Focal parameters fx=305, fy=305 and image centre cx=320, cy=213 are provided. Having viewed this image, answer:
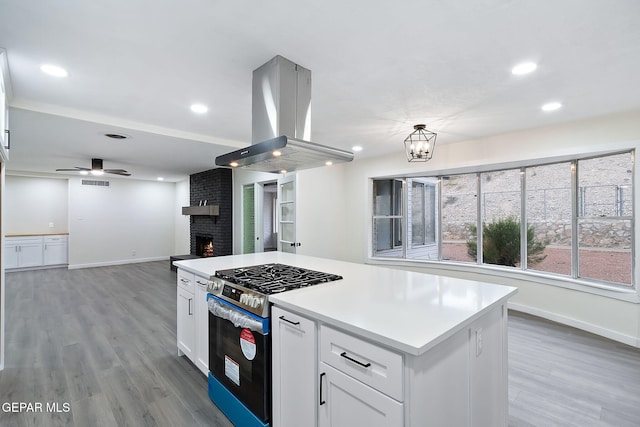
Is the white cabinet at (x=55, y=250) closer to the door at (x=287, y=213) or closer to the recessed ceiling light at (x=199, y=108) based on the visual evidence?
the door at (x=287, y=213)

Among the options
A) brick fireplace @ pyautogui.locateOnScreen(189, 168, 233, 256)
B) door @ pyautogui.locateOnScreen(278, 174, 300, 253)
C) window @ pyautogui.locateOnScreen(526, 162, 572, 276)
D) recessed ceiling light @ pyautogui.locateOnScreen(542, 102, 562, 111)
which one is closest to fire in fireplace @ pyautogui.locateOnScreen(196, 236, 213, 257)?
brick fireplace @ pyautogui.locateOnScreen(189, 168, 233, 256)

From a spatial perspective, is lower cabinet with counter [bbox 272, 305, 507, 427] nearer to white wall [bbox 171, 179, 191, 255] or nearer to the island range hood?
the island range hood

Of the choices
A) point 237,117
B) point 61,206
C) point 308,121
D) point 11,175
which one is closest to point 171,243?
point 61,206

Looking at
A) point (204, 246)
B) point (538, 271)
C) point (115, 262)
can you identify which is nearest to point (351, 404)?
point (538, 271)

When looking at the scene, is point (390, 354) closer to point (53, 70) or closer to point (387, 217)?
point (53, 70)

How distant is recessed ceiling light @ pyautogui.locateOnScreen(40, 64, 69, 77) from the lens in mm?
2170

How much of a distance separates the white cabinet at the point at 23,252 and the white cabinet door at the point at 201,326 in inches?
288

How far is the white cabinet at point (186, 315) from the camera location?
2635 mm

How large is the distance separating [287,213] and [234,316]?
3.16m

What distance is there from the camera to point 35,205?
7473 millimetres

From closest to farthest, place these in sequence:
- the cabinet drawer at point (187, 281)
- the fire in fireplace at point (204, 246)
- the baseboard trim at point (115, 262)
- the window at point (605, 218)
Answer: the cabinet drawer at point (187, 281)
the window at point (605, 218)
the fire in fireplace at point (204, 246)
the baseboard trim at point (115, 262)

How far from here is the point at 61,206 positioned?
7.77m

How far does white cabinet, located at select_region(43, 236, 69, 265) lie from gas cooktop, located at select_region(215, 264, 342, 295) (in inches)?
302

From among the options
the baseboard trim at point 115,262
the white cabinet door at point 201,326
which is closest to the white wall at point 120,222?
the baseboard trim at point 115,262
